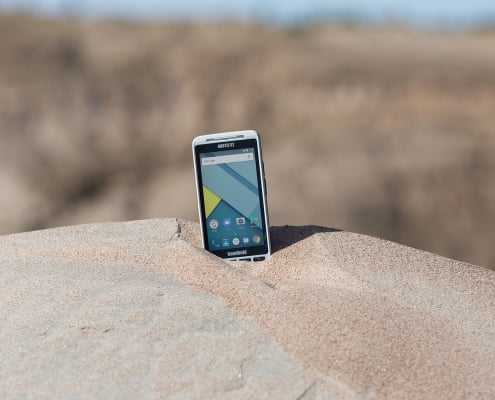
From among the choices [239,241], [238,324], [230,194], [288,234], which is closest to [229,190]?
[230,194]

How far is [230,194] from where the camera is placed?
3414 millimetres

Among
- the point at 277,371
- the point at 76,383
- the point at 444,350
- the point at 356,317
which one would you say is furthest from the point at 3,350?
the point at 444,350

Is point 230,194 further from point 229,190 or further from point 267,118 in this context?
point 267,118

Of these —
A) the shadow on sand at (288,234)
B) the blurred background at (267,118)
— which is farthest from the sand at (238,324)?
the blurred background at (267,118)

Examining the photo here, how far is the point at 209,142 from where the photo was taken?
3418 millimetres

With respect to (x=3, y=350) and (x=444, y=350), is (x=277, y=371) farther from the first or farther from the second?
(x=3, y=350)

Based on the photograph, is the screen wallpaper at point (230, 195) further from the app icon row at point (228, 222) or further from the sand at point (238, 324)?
the sand at point (238, 324)

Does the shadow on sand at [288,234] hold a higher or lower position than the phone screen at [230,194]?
lower

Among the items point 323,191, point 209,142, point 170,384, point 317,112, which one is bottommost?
point 323,191

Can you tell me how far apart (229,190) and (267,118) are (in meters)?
10.7

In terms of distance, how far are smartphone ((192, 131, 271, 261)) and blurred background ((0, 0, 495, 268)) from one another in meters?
8.30

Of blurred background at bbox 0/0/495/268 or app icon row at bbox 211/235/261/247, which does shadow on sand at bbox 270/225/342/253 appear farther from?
blurred background at bbox 0/0/495/268

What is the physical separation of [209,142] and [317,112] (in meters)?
10.2

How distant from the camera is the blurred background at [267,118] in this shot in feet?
41.3
